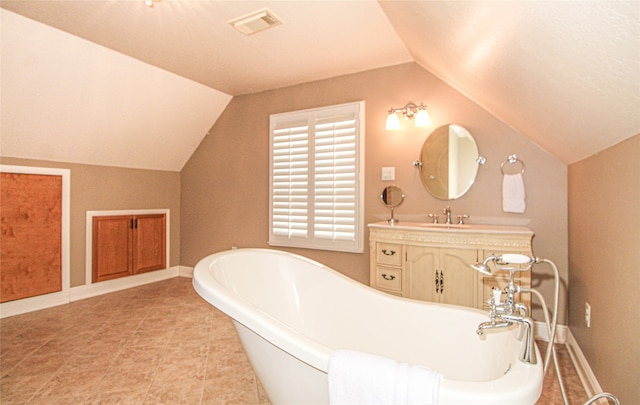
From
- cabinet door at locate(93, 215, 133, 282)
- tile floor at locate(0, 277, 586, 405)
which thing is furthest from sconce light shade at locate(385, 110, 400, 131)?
cabinet door at locate(93, 215, 133, 282)

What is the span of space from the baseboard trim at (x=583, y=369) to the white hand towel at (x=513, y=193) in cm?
100

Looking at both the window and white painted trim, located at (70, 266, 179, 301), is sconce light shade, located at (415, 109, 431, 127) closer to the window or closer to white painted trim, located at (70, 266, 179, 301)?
the window

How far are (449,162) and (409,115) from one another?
560 millimetres

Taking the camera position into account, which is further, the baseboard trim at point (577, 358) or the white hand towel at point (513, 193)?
Answer: the white hand towel at point (513, 193)

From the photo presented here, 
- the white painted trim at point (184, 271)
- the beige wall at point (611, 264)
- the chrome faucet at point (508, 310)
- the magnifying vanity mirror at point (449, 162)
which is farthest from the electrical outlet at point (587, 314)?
the white painted trim at point (184, 271)

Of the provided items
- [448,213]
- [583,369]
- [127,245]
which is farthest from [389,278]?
[127,245]

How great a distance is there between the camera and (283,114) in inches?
155

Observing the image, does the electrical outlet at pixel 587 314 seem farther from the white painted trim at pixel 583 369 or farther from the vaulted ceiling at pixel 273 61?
the vaulted ceiling at pixel 273 61

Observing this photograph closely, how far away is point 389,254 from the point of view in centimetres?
273

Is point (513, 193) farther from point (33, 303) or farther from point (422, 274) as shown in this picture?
point (33, 303)

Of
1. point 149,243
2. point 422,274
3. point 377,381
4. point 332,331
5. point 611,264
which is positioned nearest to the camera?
point 377,381

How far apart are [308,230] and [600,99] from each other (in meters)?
2.83

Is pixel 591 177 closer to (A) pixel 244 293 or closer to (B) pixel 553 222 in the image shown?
(B) pixel 553 222

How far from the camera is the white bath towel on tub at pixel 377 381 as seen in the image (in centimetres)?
99
